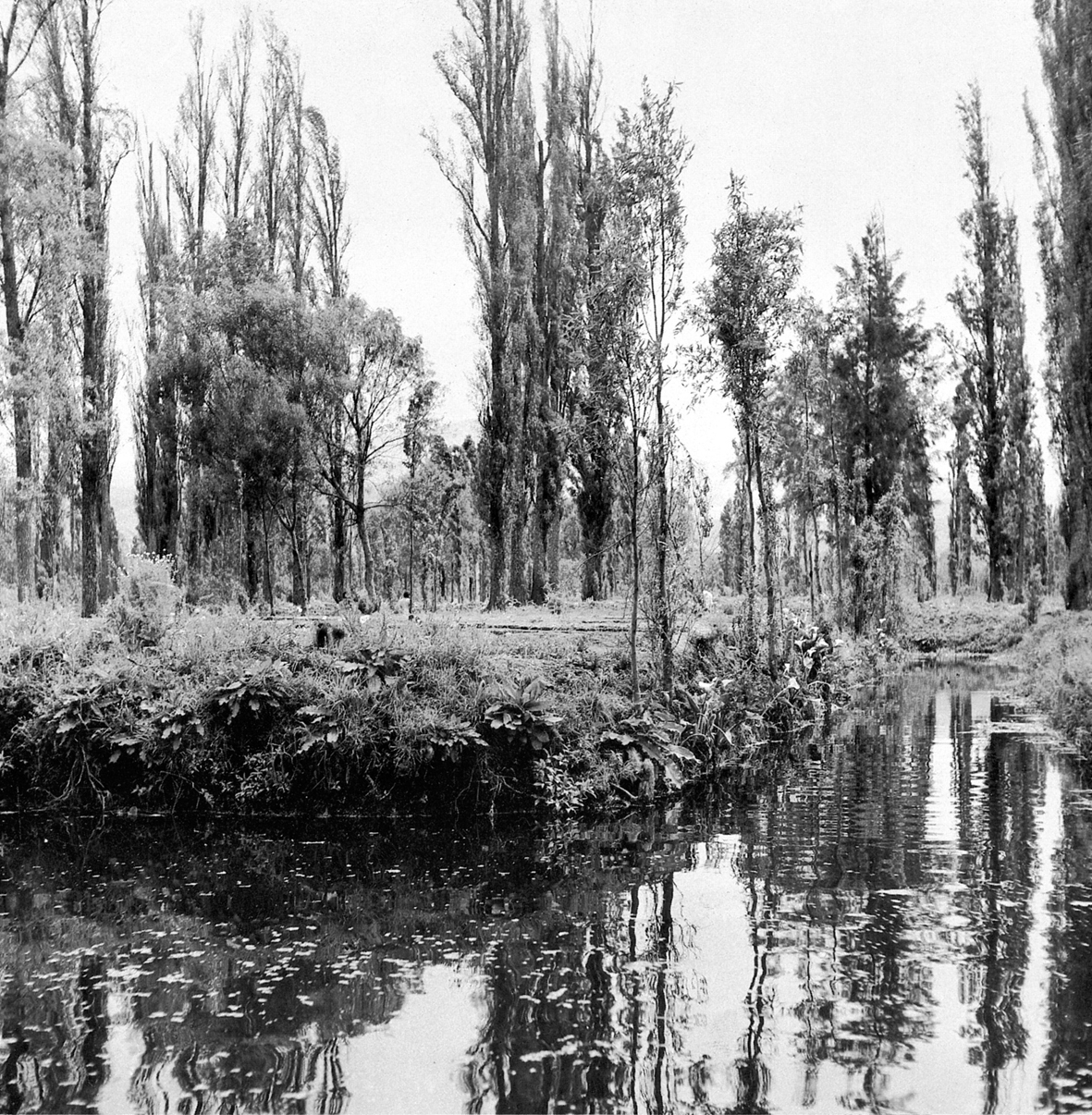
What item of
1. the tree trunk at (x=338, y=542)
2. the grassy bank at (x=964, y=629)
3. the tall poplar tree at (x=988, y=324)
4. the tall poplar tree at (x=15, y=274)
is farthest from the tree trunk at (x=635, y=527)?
the tall poplar tree at (x=988, y=324)

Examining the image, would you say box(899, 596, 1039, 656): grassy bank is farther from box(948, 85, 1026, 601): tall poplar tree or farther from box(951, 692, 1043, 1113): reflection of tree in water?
box(951, 692, 1043, 1113): reflection of tree in water

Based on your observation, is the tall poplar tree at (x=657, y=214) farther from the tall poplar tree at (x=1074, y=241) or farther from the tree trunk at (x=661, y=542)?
the tall poplar tree at (x=1074, y=241)

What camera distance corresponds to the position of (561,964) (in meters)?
5.13

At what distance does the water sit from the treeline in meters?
4.31

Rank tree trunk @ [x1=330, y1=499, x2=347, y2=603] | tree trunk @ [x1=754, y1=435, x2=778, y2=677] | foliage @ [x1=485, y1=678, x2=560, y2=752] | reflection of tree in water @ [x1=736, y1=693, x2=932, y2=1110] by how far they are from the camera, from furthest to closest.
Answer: tree trunk @ [x1=330, y1=499, x2=347, y2=603]
tree trunk @ [x1=754, y1=435, x2=778, y2=677]
foliage @ [x1=485, y1=678, x2=560, y2=752]
reflection of tree in water @ [x1=736, y1=693, x2=932, y2=1110]

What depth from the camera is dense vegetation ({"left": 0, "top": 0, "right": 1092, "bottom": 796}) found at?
11750 mm

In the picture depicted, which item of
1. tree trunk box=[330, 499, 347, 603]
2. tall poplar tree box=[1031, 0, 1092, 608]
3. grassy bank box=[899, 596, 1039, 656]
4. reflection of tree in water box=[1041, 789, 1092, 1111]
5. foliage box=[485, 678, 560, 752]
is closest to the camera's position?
reflection of tree in water box=[1041, 789, 1092, 1111]

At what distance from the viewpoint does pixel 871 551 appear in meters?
24.0

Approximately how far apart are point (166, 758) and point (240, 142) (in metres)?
26.6

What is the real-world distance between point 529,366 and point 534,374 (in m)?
0.26

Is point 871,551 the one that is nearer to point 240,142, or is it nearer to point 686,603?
point 686,603

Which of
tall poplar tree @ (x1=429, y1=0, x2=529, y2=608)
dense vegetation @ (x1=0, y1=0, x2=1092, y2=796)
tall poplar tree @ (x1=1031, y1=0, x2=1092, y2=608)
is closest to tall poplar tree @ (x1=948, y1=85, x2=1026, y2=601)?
dense vegetation @ (x1=0, y1=0, x2=1092, y2=796)

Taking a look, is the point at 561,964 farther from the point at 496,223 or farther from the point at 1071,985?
the point at 496,223

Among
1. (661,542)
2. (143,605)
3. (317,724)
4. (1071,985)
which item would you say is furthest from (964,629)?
(1071,985)
